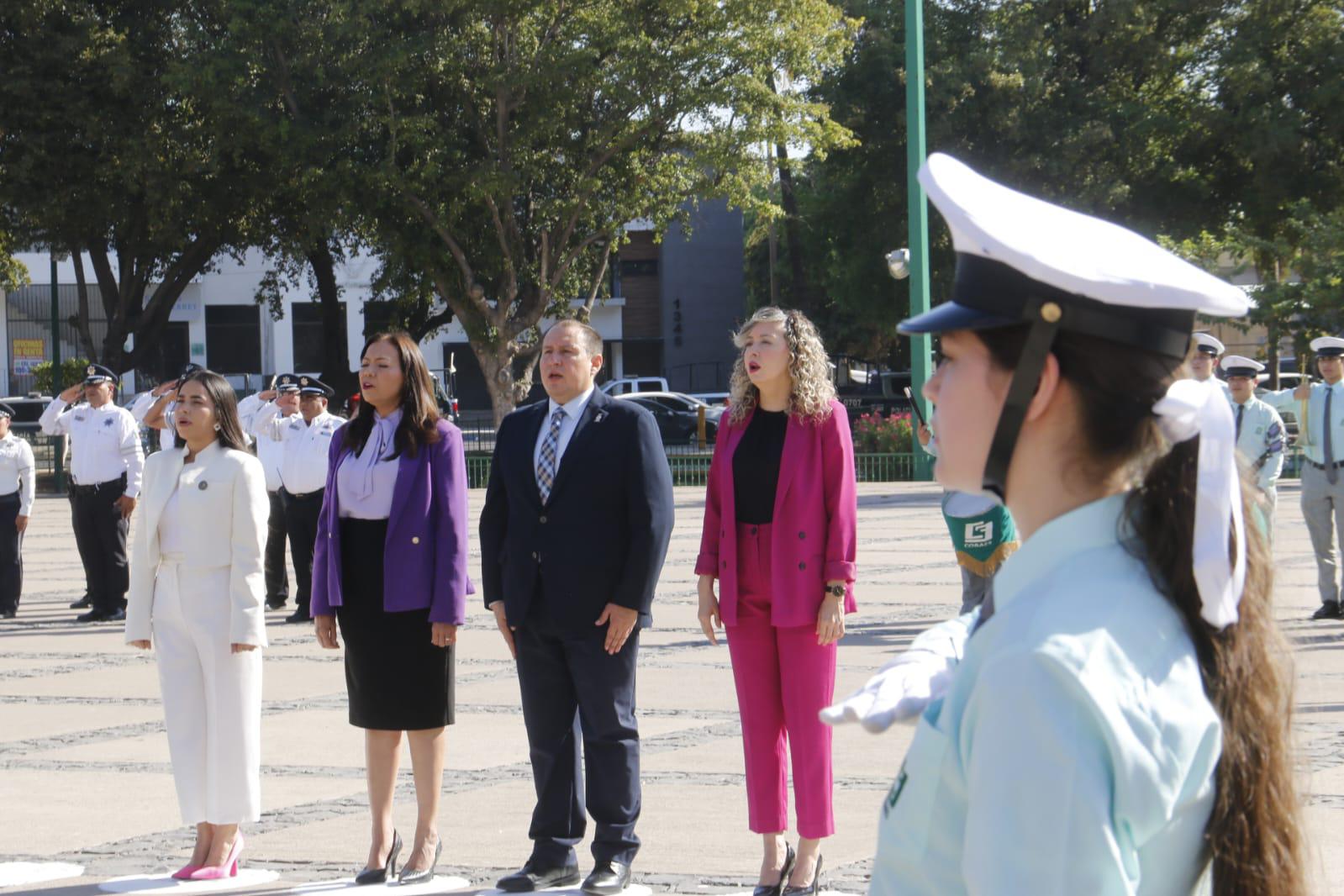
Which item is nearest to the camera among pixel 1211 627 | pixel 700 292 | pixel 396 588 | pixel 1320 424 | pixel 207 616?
pixel 1211 627

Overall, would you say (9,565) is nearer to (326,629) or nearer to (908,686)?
(326,629)

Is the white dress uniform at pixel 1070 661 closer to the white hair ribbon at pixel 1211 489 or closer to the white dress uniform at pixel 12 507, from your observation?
the white hair ribbon at pixel 1211 489

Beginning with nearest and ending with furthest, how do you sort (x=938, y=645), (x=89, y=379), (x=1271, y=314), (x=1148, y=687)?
(x=1148, y=687) → (x=938, y=645) → (x=89, y=379) → (x=1271, y=314)

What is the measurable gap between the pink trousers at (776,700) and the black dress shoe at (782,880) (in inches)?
3.8

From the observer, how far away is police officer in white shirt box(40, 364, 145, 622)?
14.4 metres

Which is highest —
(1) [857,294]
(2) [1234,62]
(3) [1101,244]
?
(2) [1234,62]

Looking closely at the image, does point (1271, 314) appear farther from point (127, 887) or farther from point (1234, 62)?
point (127, 887)

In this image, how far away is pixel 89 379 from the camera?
14797mm

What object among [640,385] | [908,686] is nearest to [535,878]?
[908,686]

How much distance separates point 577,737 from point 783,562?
1043 millimetres

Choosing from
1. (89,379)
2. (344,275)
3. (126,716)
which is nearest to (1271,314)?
(89,379)

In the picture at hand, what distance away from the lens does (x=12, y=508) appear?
15.0 m

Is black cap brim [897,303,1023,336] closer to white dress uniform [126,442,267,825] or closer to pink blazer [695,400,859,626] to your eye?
pink blazer [695,400,859,626]

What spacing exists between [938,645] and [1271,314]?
2929cm
